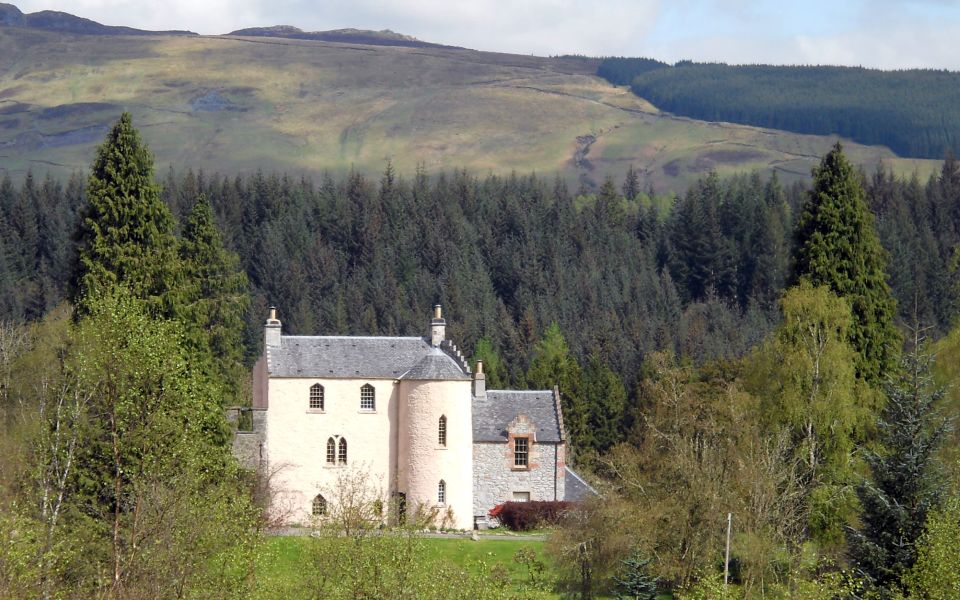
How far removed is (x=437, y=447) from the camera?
59.4 m

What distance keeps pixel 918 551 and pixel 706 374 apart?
44.4 metres

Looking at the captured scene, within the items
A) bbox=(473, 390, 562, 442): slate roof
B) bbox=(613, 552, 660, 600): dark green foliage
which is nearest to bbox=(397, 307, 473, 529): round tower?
bbox=(473, 390, 562, 442): slate roof

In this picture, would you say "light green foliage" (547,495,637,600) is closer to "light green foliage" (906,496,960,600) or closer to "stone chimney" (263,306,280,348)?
"light green foliage" (906,496,960,600)

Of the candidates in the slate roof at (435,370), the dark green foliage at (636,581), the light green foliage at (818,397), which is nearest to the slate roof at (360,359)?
the slate roof at (435,370)

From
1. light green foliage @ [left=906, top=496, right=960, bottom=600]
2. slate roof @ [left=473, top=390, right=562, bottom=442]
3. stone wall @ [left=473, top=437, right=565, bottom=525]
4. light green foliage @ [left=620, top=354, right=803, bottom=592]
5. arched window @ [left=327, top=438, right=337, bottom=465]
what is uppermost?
light green foliage @ [left=906, top=496, right=960, bottom=600]

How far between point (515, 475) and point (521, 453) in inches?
36.1

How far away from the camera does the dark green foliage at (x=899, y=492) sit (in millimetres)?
33688

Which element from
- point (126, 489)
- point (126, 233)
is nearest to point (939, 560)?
point (126, 489)

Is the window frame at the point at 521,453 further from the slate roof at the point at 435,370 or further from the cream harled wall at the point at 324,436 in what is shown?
the cream harled wall at the point at 324,436

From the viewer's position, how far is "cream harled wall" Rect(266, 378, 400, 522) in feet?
195

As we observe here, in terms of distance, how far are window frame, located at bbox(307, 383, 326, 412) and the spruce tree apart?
20224 millimetres

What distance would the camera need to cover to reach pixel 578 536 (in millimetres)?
43094

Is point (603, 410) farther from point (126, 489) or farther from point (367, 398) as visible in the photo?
point (126, 489)

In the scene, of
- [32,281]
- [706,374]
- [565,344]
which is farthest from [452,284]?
[706,374]
